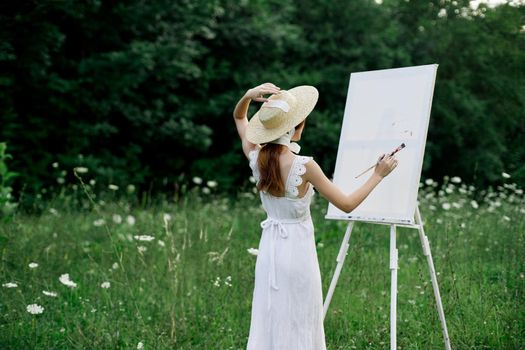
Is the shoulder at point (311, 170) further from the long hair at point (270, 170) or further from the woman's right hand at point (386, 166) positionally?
the woman's right hand at point (386, 166)

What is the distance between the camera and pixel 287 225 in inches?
117

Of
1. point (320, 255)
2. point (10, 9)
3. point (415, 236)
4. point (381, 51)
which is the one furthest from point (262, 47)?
point (320, 255)

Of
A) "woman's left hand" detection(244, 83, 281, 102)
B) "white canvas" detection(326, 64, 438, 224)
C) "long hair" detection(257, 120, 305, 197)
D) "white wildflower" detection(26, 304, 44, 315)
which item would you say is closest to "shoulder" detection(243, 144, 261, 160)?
"long hair" detection(257, 120, 305, 197)

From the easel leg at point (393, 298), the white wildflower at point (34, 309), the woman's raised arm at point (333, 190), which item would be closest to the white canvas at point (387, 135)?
the easel leg at point (393, 298)

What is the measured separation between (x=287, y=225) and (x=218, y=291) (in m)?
1.65

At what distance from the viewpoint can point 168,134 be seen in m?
10.7

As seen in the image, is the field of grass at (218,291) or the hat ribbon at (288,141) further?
the field of grass at (218,291)

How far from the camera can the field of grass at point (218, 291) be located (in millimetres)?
3793

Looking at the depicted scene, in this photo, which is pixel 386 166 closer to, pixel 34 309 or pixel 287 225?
pixel 287 225

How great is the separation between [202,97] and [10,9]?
3.57m

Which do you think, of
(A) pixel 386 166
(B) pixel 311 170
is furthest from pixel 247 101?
(A) pixel 386 166

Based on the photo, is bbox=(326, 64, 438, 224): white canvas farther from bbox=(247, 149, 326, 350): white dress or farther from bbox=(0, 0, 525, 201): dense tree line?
bbox=(0, 0, 525, 201): dense tree line

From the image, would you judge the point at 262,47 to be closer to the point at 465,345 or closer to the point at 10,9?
the point at 10,9

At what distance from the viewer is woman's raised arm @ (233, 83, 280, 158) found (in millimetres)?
2996
